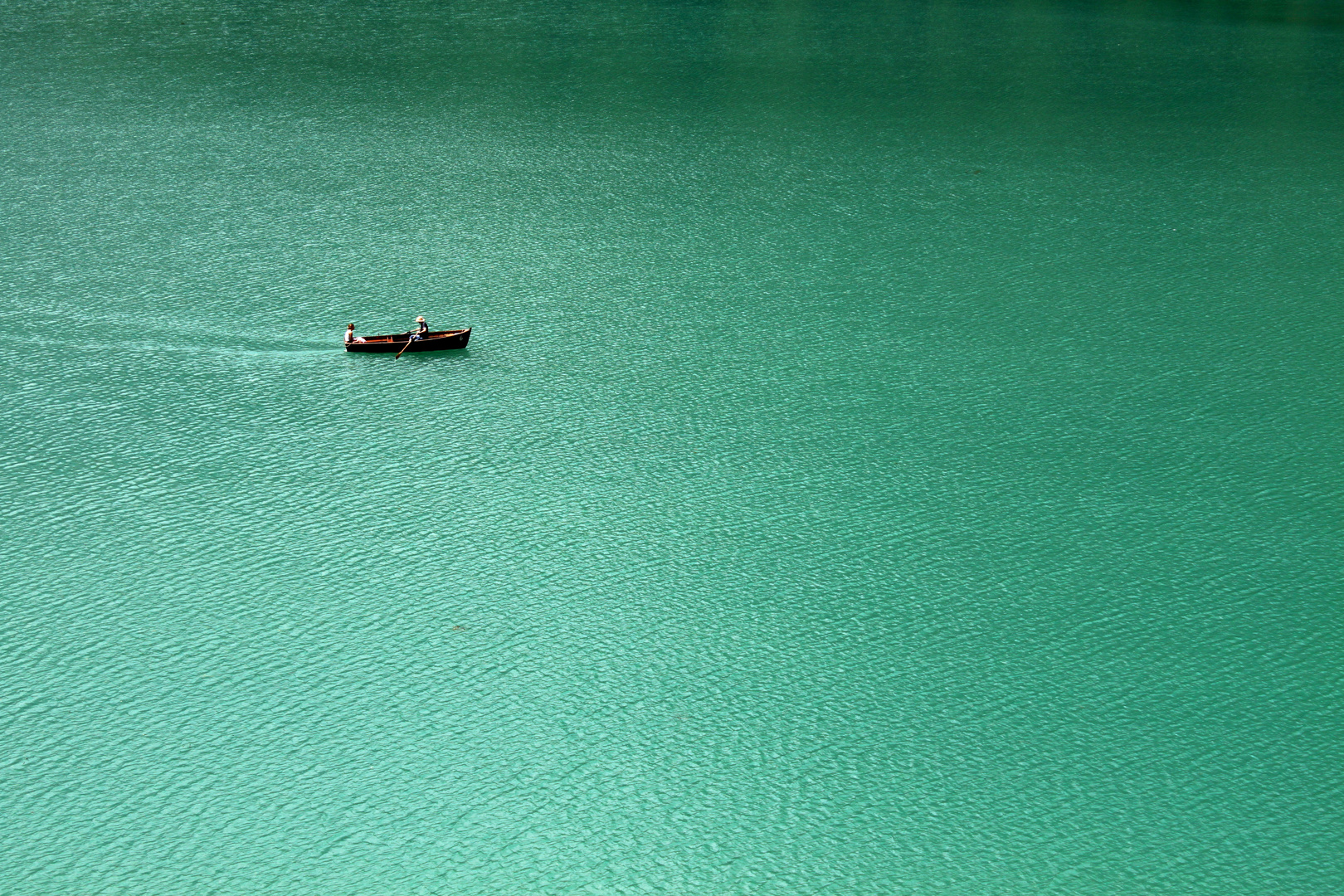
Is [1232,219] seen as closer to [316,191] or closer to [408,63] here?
[316,191]

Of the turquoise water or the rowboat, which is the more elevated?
the rowboat

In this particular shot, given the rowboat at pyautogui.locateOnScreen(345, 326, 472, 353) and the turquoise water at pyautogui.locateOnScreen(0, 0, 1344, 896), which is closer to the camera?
the turquoise water at pyautogui.locateOnScreen(0, 0, 1344, 896)

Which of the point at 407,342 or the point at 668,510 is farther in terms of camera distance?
the point at 407,342

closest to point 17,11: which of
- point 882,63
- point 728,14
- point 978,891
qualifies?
point 728,14

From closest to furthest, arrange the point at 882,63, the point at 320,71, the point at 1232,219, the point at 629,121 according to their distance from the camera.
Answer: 1. the point at 1232,219
2. the point at 629,121
3. the point at 320,71
4. the point at 882,63
